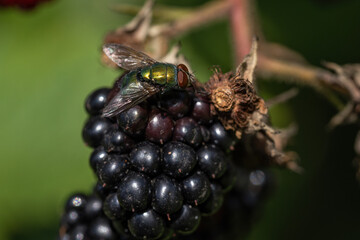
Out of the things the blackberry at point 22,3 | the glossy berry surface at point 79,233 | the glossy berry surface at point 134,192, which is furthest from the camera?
the blackberry at point 22,3

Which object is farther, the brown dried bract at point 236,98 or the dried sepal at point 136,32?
the dried sepal at point 136,32

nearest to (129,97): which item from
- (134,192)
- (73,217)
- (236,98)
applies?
(134,192)

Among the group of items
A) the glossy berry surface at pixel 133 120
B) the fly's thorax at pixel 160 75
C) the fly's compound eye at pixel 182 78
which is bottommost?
the glossy berry surface at pixel 133 120

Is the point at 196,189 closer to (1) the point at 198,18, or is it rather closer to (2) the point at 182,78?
(2) the point at 182,78

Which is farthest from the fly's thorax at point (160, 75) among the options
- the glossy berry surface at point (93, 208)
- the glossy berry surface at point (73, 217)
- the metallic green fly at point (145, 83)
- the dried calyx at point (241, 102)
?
the glossy berry surface at point (73, 217)

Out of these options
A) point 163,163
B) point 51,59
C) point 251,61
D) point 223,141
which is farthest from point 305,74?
point 51,59

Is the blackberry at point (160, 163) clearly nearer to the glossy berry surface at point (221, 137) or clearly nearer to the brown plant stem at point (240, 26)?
the glossy berry surface at point (221, 137)

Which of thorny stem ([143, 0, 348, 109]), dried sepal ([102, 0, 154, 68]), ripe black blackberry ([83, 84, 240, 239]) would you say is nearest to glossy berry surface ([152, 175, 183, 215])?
ripe black blackberry ([83, 84, 240, 239])

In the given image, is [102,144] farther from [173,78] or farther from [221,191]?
[221,191]

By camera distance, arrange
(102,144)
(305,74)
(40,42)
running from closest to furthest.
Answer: (102,144) < (305,74) < (40,42)
